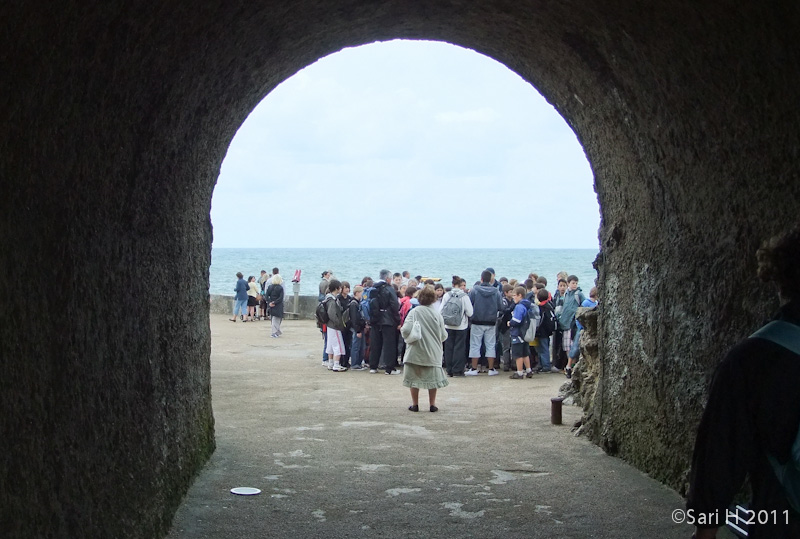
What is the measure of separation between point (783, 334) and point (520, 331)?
11517 mm

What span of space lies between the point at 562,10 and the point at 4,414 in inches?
188

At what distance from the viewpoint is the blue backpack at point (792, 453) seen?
2.99 metres

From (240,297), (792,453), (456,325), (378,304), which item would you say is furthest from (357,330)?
(792,453)

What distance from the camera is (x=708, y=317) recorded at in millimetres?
6312

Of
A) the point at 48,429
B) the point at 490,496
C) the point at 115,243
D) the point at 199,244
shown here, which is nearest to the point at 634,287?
the point at 490,496

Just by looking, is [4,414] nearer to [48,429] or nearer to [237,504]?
[48,429]

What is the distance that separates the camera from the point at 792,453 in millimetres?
→ 3033

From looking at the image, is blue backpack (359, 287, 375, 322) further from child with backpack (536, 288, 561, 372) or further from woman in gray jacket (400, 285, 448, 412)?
woman in gray jacket (400, 285, 448, 412)

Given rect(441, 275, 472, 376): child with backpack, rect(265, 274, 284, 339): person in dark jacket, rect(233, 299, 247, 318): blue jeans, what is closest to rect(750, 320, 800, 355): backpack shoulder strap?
rect(441, 275, 472, 376): child with backpack

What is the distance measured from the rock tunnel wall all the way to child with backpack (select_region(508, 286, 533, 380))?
5636 mm

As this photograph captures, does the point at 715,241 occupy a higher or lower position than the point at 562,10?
lower

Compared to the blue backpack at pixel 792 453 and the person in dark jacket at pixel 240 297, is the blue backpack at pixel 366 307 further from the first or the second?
the blue backpack at pixel 792 453

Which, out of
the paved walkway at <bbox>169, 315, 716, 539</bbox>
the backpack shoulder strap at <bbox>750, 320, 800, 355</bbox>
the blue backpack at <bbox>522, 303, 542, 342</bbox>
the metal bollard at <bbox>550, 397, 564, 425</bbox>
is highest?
the backpack shoulder strap at <bbox>750, 320, 800, 355</bbox>

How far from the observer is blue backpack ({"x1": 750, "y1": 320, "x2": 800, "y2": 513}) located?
2.99 metres
